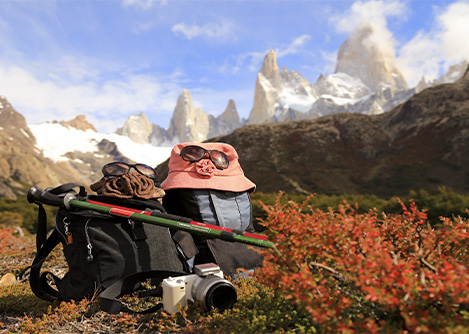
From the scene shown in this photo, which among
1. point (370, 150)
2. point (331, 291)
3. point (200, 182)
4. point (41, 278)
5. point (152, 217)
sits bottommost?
point (331, 291)

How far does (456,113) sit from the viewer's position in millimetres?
31031

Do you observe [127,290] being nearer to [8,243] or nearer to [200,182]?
[200,182]

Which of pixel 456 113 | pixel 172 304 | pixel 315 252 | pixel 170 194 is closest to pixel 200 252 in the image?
pixel 170 194

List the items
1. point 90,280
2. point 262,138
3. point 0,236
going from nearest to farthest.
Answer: point 90,280 < point 0,236 < point 262,138

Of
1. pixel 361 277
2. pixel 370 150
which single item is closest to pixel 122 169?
pixel 361 277

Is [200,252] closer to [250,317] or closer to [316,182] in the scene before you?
[250,317]

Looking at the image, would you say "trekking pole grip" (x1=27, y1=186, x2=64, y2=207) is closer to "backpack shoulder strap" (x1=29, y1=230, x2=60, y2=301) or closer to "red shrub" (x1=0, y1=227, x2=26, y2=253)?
"backpack shoulder strap" (x1=29, y1=230, x2=60, y2=301)

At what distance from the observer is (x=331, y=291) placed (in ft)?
8.17

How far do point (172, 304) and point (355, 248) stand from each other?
1682 millimetres

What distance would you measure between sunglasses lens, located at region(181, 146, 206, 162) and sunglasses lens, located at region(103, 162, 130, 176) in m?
0.88

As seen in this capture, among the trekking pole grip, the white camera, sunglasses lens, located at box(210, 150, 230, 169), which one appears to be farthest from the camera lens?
sunglasses lens, located at box(210, 150, 230, 169)

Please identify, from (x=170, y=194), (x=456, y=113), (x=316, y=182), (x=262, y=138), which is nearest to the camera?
(x=170, y=194)

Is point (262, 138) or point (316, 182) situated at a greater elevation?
point (262, 138)

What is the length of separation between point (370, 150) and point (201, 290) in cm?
3289
